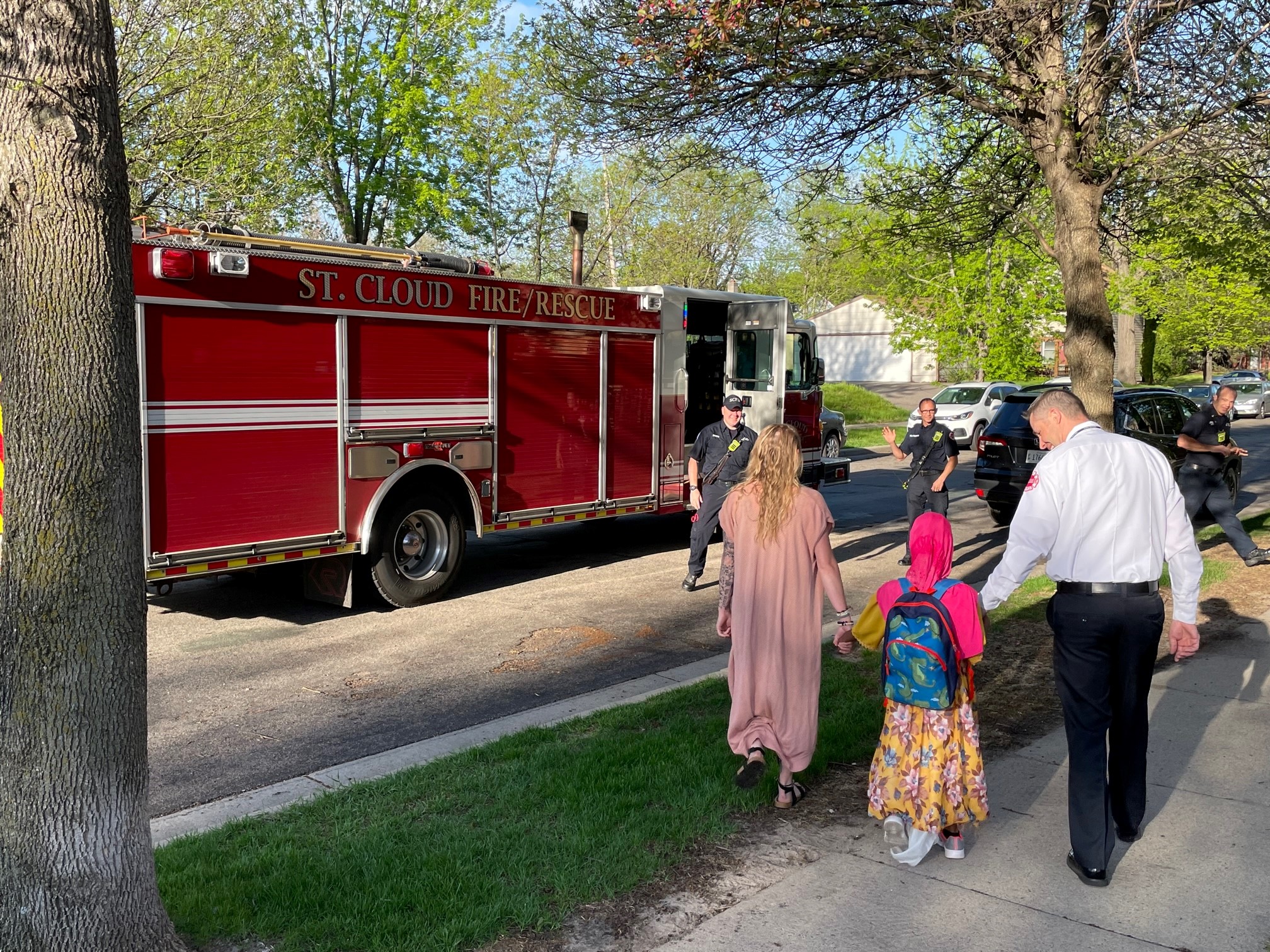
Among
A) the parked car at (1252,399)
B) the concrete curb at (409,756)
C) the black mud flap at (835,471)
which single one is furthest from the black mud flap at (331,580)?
the parked car at (1252,399)

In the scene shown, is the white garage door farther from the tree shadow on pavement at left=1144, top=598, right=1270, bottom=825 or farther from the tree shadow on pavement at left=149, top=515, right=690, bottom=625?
the tree shadow on pavement at left=1144, top=598, right=1270, bottom=825

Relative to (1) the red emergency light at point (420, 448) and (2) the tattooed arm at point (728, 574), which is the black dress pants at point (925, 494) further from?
(1) the red emergency light at point (420, 448)

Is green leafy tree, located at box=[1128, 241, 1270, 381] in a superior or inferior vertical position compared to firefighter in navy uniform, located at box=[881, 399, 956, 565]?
superior

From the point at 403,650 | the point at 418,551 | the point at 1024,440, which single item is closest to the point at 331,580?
the point at 418,551

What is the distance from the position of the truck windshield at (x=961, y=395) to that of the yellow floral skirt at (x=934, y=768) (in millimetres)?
24343

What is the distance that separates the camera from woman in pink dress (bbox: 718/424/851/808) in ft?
15.5

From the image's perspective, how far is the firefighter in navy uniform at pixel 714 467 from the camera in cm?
962

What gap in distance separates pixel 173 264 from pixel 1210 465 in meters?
9.00

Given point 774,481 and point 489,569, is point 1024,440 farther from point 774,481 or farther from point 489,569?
point 774,481

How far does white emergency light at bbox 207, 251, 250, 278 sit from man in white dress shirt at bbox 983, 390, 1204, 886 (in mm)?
5726

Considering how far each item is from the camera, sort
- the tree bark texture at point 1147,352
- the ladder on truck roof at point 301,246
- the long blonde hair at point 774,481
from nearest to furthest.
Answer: the long blonde hair at point 774,481
the ladder on truck roof at point 301,246
the tree bark texture at point 1147,352

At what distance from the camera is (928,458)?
10539 millimetres

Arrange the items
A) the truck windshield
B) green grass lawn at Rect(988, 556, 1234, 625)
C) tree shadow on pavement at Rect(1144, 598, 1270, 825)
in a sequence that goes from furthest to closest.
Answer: the truck windshield
green grass lawn at Rect(988, 556, 1234, 625)
tree shadow on pavement at Rect(1144, 598, 1270, 825)

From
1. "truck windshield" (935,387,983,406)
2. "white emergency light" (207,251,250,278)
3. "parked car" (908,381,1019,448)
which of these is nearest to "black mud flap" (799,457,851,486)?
"white emergency light" (207,251,250,278)
